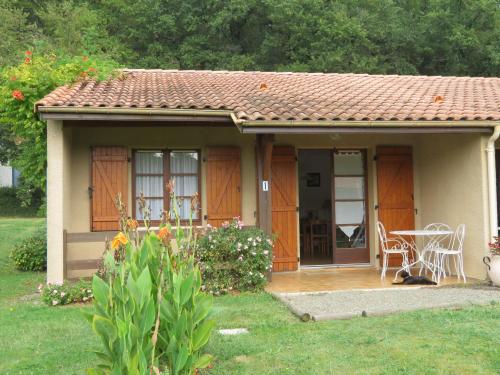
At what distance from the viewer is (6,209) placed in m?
28.1

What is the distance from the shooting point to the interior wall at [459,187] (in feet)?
27.5

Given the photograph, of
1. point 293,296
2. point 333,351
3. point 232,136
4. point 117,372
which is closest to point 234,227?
point 293,296

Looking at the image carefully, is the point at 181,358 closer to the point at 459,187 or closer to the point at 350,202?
the point at 459,187

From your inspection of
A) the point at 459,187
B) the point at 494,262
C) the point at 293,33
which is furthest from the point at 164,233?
the point at 293,33

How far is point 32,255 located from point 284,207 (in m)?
5.41

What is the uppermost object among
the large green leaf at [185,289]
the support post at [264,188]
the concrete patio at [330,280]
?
the support post at [264,188]

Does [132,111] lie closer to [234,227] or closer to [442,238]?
[234,227]

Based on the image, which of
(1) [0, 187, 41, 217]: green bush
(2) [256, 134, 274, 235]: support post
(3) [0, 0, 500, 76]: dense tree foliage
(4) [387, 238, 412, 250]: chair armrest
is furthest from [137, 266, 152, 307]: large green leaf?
(1) [0, 187, 41, 217]: green bush

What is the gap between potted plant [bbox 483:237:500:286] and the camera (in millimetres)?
7832

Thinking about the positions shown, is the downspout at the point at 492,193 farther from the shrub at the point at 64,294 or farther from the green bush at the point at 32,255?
the green bush at the point at 32,255

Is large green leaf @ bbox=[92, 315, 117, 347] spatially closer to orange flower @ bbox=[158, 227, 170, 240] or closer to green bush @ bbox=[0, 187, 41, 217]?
orange flower @ bbox=[158, 227, 170, 240]

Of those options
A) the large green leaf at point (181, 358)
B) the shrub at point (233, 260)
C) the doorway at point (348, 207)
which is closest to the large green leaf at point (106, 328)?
the large green leaf at point (181, 358)

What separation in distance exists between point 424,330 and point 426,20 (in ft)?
75.2

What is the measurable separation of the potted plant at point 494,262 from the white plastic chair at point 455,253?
444 mm
